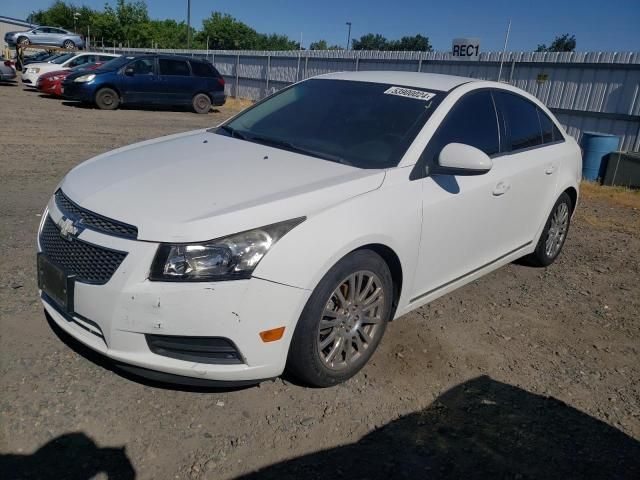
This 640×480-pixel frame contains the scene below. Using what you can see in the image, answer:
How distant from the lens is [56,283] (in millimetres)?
2691

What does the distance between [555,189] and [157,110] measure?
1587 centimetres

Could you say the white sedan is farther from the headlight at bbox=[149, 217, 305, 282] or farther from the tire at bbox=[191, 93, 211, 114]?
the tire at bbox=[191, 93, 211, 114]

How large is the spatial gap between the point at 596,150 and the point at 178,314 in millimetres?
9833

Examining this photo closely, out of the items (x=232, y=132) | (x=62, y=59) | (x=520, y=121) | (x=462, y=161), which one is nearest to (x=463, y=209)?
(x=462, y=161)

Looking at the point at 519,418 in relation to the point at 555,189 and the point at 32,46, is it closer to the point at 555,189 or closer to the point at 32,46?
the point at 555,189

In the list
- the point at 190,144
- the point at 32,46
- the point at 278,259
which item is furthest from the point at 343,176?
the point at 32,46

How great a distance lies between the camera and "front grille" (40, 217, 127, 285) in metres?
2.46

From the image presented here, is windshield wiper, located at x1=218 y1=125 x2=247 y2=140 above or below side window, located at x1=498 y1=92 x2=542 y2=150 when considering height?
below

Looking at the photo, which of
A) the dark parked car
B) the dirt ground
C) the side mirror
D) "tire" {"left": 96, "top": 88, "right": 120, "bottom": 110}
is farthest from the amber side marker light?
"tire" {"left": 96, "top": 88, "right": 120, "bottom": 110}

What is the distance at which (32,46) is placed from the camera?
31.3 meters

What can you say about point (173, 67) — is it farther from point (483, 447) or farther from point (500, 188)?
point (483, 447)

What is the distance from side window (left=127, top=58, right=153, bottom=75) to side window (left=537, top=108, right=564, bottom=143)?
47.2 feet

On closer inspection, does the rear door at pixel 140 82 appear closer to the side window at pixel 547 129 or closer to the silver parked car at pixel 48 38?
the side window at pixel 547 129

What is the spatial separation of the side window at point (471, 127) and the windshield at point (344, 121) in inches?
5.3
